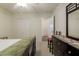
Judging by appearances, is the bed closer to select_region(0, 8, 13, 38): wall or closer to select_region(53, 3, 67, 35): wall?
select_region(0, 8, 13, 38): wall

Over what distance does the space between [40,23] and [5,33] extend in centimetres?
81

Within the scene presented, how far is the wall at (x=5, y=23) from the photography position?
2.17 meters

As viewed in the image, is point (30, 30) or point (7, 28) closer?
point (7, 28)

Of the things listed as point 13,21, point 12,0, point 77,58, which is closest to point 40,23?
point 13,21

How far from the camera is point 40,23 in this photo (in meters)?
2.48

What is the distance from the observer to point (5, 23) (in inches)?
89.7

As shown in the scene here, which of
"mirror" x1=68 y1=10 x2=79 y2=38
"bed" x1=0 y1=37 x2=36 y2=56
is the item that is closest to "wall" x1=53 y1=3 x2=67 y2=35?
"mirror" x1=68 y1=10 x2=79 y2=38

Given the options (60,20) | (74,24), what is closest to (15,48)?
(74,24)

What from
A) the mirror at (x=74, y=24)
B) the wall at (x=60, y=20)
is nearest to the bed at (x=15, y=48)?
the mirror at (x=74, y=24)

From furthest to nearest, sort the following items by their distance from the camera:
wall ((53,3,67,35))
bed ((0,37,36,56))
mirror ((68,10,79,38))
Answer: wall ((53,3,67,35)) < mirror ((68,10,79,38)) < bed ((0,37,36,56))

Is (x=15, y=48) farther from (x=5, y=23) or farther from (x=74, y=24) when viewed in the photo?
(x=74, y=24)

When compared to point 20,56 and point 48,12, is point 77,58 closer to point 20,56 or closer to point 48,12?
point 20,56

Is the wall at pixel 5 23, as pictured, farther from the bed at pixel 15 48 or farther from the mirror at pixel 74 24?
the mirror at pixel 74 24

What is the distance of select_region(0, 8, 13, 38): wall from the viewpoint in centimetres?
217
